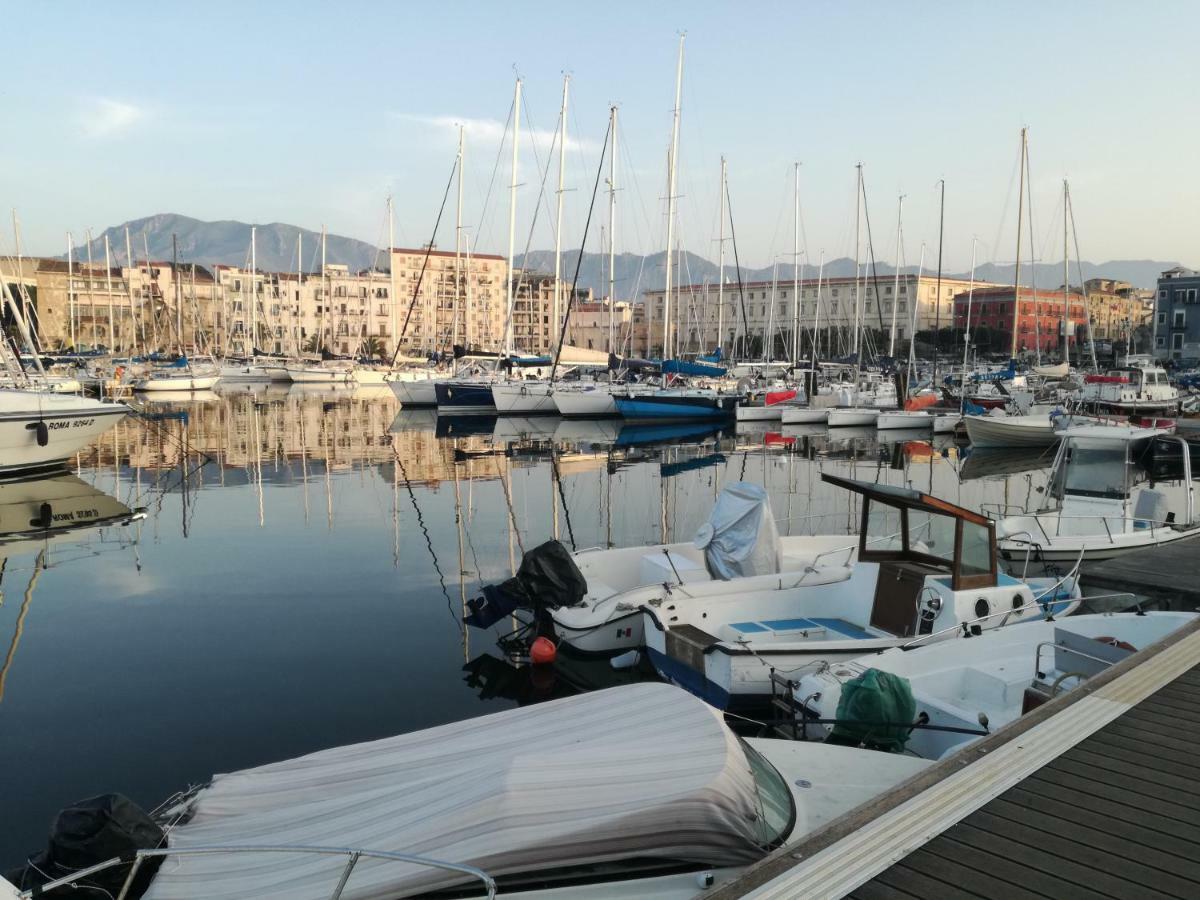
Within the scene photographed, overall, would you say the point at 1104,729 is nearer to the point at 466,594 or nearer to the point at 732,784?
the point at 732,784

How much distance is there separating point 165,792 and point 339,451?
28.9m

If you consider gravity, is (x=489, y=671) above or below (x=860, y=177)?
below

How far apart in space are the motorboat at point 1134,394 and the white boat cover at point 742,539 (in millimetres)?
41934

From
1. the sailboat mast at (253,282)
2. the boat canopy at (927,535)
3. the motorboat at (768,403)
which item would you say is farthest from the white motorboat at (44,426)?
the sailboat mast at (253,282)

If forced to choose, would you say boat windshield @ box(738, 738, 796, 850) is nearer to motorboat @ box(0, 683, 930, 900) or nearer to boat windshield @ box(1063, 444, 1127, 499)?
motorboat @ box(0, 683, 930, 900)

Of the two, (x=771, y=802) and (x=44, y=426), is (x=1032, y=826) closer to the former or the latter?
(x=771, y=802)

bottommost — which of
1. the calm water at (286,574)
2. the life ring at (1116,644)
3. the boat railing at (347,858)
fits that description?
the calm water at (286,574)

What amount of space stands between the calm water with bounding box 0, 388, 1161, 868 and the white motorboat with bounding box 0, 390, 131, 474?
152 centimetres

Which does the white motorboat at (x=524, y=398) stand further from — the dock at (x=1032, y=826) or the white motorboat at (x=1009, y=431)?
the dock at (x=1032, y=826)

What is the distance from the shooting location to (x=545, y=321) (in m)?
170

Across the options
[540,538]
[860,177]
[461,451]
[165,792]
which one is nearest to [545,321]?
[860,177]

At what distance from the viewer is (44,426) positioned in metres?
27.6

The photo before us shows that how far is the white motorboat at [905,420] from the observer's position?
4866 centimetres

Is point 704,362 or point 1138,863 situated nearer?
point 1138,863
